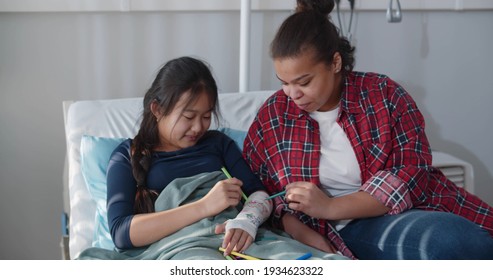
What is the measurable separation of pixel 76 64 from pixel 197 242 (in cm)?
106

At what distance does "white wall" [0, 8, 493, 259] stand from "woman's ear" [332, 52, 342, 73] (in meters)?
0.81

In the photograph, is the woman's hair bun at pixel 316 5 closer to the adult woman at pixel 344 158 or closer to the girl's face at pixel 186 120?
the adult woman at pixel 344 158

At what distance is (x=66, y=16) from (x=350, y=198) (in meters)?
1.18

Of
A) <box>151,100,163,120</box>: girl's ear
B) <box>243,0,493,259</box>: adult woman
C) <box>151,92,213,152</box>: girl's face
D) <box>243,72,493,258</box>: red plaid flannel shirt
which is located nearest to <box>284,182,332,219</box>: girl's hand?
<box>243,0,493,259</box>: adult woman

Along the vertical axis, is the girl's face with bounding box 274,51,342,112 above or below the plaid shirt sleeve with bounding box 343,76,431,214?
above

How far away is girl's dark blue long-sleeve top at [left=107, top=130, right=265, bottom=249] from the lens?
63.0 inches

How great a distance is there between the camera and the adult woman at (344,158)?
1644 millimetres

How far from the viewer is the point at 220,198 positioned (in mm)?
1564

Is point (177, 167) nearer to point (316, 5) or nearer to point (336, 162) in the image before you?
point (336, 162)

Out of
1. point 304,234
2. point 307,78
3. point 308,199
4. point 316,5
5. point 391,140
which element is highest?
point 316,5

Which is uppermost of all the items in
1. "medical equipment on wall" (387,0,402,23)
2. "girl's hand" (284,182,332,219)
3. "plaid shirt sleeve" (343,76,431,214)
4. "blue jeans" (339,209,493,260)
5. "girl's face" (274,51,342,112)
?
"medical equipment on wall" (387,0,402,23)

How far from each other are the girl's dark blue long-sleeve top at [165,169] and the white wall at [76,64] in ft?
2.24

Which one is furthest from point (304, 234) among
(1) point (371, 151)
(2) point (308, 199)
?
(1) point (371, 151)

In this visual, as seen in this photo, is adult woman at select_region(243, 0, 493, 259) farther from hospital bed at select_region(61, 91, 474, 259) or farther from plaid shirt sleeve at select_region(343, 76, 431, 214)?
hospital bed at select_region(61, 91, 474, 259)
